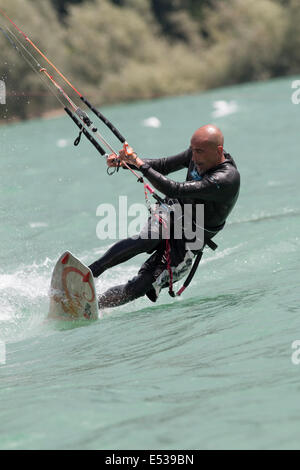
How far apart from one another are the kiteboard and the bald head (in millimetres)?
1227

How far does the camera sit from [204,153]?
235 inches

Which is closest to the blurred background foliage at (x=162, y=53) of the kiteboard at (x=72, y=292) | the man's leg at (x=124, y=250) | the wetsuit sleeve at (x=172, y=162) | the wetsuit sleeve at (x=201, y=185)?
the wetsuit sleeve at (x=172, y=162)

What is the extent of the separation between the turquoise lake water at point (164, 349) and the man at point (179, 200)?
0.23 meters

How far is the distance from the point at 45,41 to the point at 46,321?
117 feet

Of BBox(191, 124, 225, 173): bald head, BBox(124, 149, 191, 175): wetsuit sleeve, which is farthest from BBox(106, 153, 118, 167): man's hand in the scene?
BBox(191, 124, 225, 173): bald head

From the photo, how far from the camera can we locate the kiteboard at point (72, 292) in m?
6.38

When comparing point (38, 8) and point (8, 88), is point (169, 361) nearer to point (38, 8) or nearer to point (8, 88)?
point (8, 88)

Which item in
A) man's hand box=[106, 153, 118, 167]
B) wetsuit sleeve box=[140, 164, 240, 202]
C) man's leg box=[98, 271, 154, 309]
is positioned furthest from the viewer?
man's leg box=[98, 271, 154, 309]

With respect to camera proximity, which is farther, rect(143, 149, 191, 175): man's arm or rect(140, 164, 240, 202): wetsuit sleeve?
rect(143, 149, 191, 175): man's arm

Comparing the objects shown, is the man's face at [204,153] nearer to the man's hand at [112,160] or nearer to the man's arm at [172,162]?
the man's arm at [172,162]

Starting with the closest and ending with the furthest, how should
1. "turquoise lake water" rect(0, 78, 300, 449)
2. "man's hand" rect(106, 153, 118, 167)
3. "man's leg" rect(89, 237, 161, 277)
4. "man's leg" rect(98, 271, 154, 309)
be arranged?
1. "turquoise lake water" rect(0, 78, 300, 449)
2. "man's hand" rect(106, 153, 118, 167)
3. "man's leg" rect(89, 237, 161, 277)
4. "man's leg" rect(98, 271, 154, 309)

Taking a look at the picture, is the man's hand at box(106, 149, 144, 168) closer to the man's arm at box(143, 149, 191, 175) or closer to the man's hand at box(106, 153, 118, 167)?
the man's hand at box(106, 153, 118, 167)

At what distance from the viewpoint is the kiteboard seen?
6.38m

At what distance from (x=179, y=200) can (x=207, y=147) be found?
59 cm
